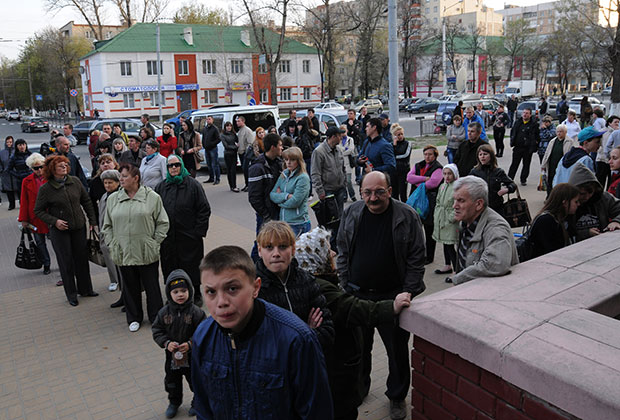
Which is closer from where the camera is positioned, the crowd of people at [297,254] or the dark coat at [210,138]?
the crowd of people at [297,254]

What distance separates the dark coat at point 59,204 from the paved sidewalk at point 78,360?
116 centimetres

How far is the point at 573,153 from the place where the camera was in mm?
8164

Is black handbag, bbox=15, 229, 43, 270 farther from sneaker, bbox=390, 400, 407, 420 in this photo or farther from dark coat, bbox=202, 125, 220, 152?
dark coat, bbox=202, 125, 220, 152

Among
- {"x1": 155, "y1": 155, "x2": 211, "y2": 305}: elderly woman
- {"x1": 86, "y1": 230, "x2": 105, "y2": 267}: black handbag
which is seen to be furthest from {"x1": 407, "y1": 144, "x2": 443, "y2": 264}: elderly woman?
{"x1": 86, "y1": 230, "x2": 105, "y2": 267}: black handbag

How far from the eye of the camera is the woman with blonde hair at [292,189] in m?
6.29

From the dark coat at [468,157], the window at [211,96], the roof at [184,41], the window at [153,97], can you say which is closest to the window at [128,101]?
the window at [153,97]

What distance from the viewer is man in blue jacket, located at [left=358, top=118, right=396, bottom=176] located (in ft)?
26.6

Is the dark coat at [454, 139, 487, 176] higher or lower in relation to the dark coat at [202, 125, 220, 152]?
lower

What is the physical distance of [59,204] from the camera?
21.6 ft

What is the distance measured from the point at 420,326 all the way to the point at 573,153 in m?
6.65

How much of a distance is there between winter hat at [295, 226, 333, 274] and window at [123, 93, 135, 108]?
186 ft

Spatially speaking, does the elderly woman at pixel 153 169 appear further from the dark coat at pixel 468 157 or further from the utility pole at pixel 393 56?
the utility pole at pixel 393 56

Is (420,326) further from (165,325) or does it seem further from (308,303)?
(165,325)

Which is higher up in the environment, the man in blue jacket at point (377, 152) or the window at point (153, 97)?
the window at point (153, 97)
